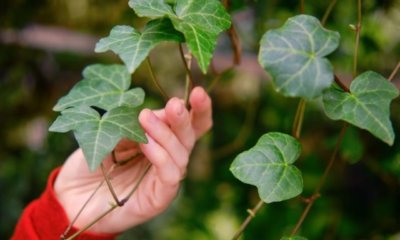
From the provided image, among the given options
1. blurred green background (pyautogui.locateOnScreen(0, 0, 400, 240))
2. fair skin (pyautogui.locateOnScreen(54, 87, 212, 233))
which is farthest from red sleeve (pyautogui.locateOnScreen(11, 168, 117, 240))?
blurred green background (pyautogui.locateOnScreen(0, 0, 400, 240))

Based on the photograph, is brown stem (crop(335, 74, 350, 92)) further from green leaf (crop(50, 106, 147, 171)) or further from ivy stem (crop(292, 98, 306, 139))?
green leaf (crop(50, 106, 147, 171))

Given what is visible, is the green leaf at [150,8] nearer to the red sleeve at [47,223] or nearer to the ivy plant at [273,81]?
the ivy plant at [273,81]

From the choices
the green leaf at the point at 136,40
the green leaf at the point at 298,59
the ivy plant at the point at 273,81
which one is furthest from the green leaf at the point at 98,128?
the green leaf at the point at 298,59

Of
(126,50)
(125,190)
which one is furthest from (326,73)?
(125,190)

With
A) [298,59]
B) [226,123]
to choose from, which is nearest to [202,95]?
[298,59]

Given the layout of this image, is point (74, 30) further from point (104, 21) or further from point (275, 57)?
point (275, 57)

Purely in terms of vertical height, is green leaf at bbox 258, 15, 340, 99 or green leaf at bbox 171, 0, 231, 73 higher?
green leaf at bbox 171, 0, 231, 73

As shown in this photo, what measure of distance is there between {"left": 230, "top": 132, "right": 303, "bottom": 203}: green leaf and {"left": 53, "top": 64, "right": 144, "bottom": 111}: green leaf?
21 centimetres

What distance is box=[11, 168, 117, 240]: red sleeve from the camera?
3.18 ft

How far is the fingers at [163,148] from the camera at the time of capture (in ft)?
2.59

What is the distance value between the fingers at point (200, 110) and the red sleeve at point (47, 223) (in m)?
0.28

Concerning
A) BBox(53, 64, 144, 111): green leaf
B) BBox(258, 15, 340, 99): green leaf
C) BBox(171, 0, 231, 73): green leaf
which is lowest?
BBox(53, 64, 144, 111): green leaf

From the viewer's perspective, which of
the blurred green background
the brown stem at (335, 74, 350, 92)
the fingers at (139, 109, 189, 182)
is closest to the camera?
the brown stem at (335, 74, 350, 92)

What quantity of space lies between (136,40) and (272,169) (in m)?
0.26
